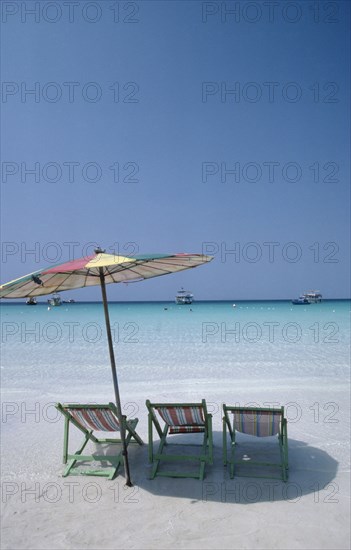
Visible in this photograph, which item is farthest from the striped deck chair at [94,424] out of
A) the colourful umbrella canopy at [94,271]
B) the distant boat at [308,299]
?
the distant boat at [308,299]

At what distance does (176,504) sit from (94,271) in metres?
2.76

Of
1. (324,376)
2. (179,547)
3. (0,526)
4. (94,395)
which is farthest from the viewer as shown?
(324,376)

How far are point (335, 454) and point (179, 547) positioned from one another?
9.18 ft

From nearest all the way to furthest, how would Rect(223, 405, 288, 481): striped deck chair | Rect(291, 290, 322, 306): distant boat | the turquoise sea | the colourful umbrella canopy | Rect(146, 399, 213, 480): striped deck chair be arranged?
the colourful umbrella canopy, Rect(223, 405, 288, 481): striped deck chair, Rect(146, 399, 213, 480): striped deck chair, the turquoise sea, Rect(291, 290, 322, 306): distant boat

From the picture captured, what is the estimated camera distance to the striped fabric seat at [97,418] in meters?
4.39

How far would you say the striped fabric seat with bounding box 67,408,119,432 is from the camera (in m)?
4.39

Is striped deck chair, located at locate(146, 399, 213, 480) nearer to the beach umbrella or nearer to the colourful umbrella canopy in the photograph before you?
the beach umbrella

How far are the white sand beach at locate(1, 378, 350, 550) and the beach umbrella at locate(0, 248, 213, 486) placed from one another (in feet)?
1.69

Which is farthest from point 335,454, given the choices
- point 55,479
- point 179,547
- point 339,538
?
point 55,479

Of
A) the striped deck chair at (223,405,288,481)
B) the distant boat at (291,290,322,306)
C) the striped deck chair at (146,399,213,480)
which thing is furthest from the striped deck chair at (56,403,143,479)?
the distant boat at (291,290,322,306)

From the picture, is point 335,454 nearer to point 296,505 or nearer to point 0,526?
point 296,505

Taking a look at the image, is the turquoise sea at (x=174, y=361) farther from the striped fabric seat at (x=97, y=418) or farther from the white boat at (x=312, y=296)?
the white boat at (x=312, y=296)

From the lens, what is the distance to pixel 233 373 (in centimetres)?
1162

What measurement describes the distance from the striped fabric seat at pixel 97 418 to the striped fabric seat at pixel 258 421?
139 centimetres
